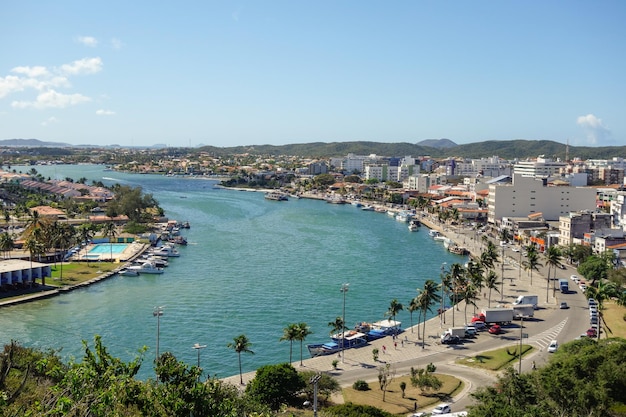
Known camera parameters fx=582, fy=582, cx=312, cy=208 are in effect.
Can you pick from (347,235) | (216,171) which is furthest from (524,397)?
(216,171)

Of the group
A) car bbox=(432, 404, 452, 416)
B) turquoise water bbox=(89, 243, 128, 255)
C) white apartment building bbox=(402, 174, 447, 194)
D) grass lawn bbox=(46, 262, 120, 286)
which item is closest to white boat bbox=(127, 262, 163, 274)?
grass lawn bbox=(46, 262, 120, 286)

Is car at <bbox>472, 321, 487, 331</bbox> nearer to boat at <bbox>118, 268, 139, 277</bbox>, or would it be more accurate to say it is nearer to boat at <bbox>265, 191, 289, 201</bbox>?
boat at <bbox>118, 268, 139, 277</bbox>

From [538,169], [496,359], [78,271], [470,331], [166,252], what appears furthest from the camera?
[538,169]

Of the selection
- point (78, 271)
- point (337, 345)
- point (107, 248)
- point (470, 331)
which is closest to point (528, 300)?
point (470, 331)

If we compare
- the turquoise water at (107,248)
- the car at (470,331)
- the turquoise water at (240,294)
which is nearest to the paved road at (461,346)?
the car at (470,331)

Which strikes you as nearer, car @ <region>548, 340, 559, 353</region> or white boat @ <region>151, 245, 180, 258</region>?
car @ <region>548, 340, 559, 353</region>

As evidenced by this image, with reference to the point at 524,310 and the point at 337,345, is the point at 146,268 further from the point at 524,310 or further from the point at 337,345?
the point at 524,310
